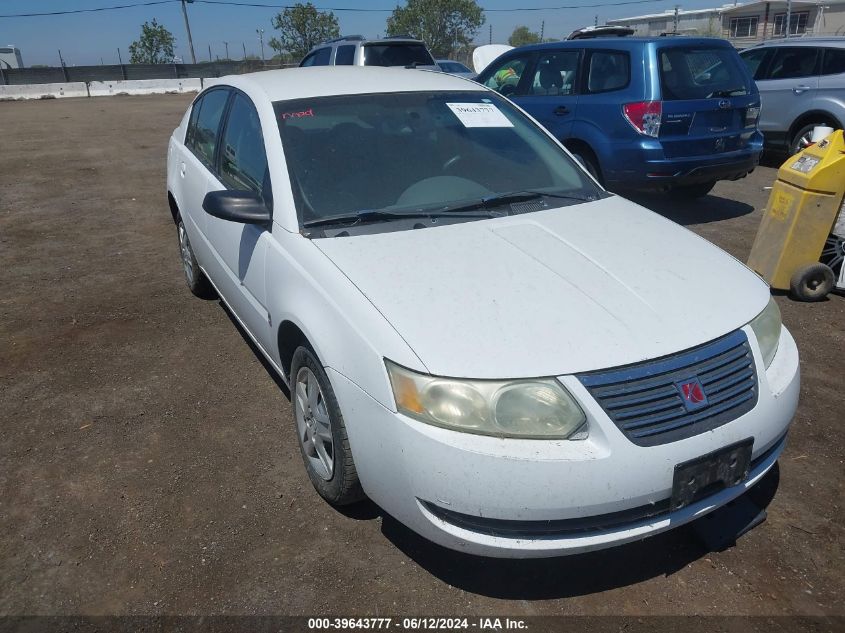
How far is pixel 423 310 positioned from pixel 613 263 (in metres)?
0.85

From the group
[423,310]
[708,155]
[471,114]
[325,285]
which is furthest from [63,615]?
[708,155]

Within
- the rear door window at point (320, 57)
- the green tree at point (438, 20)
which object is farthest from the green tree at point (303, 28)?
the rear door window at point (320, 57)

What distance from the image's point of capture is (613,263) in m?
2.65

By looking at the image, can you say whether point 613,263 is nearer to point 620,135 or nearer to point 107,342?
point 107,342

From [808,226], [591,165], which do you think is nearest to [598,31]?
[591,165]

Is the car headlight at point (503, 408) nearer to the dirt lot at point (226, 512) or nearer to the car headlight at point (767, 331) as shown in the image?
the dirt lot at point (226, 512)

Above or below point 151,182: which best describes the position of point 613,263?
above

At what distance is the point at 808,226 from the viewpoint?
188 inches

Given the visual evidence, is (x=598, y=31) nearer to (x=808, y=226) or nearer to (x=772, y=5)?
(x=808, y=226)

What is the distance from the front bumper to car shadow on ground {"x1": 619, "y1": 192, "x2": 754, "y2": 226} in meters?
5.23

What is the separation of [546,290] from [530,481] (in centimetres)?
74

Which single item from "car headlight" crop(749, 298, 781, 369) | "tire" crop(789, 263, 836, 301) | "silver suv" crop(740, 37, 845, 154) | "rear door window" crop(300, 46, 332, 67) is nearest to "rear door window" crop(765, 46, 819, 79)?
"silver suv" crop(740, 37, 845, 154)

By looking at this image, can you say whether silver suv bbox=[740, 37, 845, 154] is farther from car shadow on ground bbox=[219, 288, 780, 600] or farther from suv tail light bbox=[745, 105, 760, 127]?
car shadow on ground bbox=[219, 288, 780, 600]

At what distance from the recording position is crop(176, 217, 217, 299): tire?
4.86 metres
